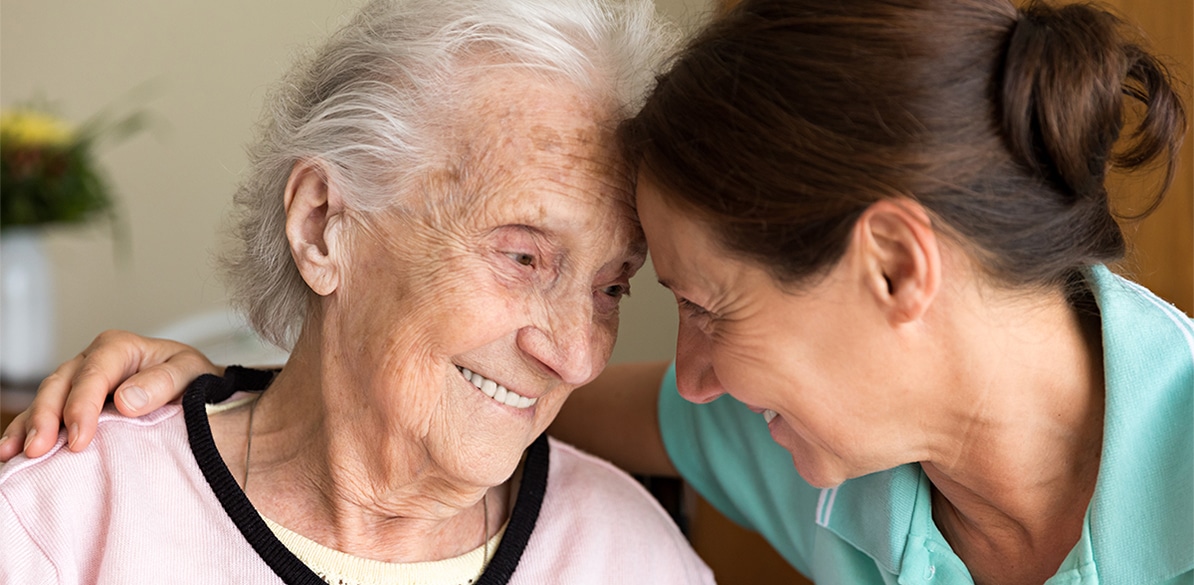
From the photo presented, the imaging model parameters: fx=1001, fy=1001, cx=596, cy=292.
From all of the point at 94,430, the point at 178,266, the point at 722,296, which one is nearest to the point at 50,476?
the point at 94,430

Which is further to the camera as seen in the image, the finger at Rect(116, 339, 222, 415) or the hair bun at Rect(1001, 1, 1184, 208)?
the finger at Rect(116, 339, 222, 415)

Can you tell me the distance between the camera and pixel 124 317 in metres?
4.05

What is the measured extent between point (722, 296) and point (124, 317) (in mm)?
3516

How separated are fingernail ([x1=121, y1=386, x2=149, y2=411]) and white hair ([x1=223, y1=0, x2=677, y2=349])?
242mm

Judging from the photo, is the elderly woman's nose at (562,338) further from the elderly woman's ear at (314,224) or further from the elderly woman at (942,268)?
the elderly woman's ear at (314,224)

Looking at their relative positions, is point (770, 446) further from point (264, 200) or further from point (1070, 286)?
point (264, 200)

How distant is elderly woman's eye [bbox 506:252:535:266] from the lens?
130cm

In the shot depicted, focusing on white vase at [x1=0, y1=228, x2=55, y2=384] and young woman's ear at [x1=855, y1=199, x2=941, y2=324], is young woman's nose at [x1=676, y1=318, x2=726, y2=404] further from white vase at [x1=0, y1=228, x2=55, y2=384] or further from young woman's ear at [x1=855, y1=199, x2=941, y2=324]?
white vase at [x1=0, y1=228, x2=55, y2=384]

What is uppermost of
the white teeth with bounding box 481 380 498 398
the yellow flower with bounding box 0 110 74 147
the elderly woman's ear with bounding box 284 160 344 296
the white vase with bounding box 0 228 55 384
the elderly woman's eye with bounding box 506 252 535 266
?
the elderly woman's ear with bounding box 284 160 344 296

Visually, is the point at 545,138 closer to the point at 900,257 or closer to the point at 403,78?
the point at 403,78

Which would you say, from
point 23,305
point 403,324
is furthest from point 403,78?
point 23,305

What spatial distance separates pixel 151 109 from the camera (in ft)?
12.7

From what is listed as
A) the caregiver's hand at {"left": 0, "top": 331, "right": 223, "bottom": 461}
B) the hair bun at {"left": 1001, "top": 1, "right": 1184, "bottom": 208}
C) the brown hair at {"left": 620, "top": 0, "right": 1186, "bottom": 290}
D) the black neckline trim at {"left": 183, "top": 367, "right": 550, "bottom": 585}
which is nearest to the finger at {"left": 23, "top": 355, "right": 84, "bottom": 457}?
the caregiver's hand at {"left": 0, "top": 331, "right": 223, "bottom": 461}

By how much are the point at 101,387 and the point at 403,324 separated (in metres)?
0.43
